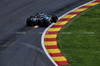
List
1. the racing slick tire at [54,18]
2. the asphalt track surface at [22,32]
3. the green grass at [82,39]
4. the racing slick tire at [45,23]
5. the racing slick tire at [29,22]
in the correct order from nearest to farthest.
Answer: the asphalt track surface at [22,32] → the green grass at [82,39] → the racing slick tire at [45,23] → the racing slick tire at [29,22] → the racing slick tire at [54,18]

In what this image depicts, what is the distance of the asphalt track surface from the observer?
17016mm

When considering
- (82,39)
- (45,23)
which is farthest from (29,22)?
(82,39)

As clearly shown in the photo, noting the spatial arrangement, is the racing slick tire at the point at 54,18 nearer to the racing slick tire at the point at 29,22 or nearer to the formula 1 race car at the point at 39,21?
the formula 1 race car at the point at 39,21

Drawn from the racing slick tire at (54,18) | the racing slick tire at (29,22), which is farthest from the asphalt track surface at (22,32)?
the racing slick tire at (54,18)

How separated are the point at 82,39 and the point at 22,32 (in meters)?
4.37

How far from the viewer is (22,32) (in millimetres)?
21875

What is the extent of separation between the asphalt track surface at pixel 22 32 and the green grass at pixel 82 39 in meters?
1.48

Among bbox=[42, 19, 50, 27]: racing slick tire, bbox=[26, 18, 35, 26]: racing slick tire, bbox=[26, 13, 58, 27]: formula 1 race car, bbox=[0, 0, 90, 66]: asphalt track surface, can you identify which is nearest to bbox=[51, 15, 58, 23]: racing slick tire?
bbox=[26, 13, 58, 27]: formula 1 race car

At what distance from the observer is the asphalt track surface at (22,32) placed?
17016 mm

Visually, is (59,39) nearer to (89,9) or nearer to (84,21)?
(84,21)

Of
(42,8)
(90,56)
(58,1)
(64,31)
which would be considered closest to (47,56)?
(90,56)

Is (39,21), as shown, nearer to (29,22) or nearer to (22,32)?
(29,22)

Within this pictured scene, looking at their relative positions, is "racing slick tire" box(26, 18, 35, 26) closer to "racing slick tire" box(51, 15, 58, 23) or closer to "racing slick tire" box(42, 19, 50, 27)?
"racing slick tire" box(42, 19, 50, 27)

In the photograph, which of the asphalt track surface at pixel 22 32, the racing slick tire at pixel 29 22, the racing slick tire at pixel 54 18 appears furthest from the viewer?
the racing slick tire at pixel 54 18
